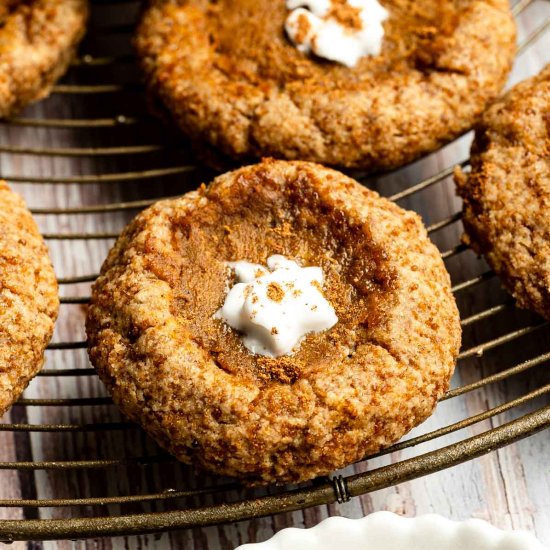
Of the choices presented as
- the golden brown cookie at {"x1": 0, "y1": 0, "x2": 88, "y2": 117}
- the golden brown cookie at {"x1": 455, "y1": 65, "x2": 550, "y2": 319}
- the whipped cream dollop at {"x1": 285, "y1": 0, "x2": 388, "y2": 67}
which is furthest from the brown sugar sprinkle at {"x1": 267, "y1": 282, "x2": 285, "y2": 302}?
the golden brown cookie at {"x1": 0, "y1": 0, "x2": 88, "y2": 117}

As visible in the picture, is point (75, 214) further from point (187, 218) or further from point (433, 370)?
point (433, 370)

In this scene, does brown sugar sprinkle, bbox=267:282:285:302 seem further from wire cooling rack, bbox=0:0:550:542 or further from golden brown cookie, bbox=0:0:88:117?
golden brown cookie, bbox=0:0:88:117

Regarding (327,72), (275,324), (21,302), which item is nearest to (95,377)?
(21,302)

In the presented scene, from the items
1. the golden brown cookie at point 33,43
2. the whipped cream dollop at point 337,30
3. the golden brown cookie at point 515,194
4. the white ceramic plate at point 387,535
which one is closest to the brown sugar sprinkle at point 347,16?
the whipped cream dollop at point 337,30

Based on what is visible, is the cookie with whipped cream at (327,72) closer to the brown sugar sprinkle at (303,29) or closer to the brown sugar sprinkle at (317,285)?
the brown sugar sprinkle at (303,29)

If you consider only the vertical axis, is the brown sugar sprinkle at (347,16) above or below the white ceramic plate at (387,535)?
above

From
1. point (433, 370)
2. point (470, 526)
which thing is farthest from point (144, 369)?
point (470, 526)
